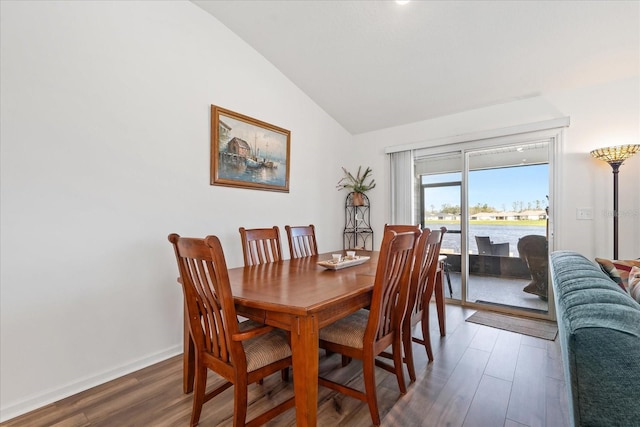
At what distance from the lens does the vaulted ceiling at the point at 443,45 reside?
2.26 meters

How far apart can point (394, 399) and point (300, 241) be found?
5.06ft

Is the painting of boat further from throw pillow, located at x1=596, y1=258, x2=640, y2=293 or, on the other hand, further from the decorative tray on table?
throw pillow, located at x1=596, y1=258, x2=640, y2=293

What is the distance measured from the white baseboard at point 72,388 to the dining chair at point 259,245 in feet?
3.28

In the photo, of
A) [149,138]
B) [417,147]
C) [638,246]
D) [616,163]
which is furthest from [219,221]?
[638,246]

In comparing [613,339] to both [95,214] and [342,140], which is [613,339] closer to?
[95,214]

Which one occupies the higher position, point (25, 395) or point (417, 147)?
point (417, 147)

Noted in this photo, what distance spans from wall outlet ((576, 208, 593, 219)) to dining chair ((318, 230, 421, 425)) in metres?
Result: 2.33

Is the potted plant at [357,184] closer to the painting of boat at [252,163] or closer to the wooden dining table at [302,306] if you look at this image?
the painting of boat at [252,163]

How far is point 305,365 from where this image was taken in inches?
50.1

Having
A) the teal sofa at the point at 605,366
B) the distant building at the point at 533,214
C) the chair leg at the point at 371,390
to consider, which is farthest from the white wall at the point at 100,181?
the distant building at the point at 533,214

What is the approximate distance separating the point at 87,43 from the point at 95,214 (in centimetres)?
115

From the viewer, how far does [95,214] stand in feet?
6.63

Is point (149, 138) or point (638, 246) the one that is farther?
point (638, 246)

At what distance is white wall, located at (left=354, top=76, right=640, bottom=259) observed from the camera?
8.83 feet
